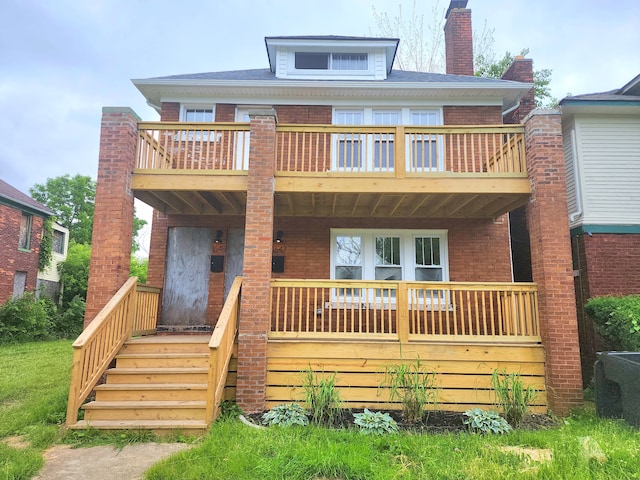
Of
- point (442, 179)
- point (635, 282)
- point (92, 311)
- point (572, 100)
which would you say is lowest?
point (92, 311)

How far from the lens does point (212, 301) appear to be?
885 centimetres

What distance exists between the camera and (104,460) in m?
4.25

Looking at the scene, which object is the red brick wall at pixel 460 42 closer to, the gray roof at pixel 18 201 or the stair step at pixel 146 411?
the stair step at pixel 146 411

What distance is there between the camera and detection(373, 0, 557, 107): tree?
Result: 20.4 m

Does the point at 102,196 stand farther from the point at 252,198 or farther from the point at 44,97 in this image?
the point at 44,97

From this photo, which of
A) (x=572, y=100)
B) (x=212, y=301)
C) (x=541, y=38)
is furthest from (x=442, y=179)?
(x=541, y=38)

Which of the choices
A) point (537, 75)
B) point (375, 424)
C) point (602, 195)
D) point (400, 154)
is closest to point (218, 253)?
point (400, 154)

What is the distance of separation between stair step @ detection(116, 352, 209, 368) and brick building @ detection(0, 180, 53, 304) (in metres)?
13.2

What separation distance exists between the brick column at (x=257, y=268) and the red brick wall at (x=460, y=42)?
7.80m

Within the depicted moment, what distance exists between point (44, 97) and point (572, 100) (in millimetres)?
70014

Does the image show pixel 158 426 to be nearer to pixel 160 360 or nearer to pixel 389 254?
pixel 160 360

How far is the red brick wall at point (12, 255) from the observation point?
1566cm

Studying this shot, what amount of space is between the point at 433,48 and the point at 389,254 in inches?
635

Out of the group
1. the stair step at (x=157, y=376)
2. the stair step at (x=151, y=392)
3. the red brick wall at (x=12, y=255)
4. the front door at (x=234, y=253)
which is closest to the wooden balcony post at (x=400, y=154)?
the front door at (x=234, y=253)
